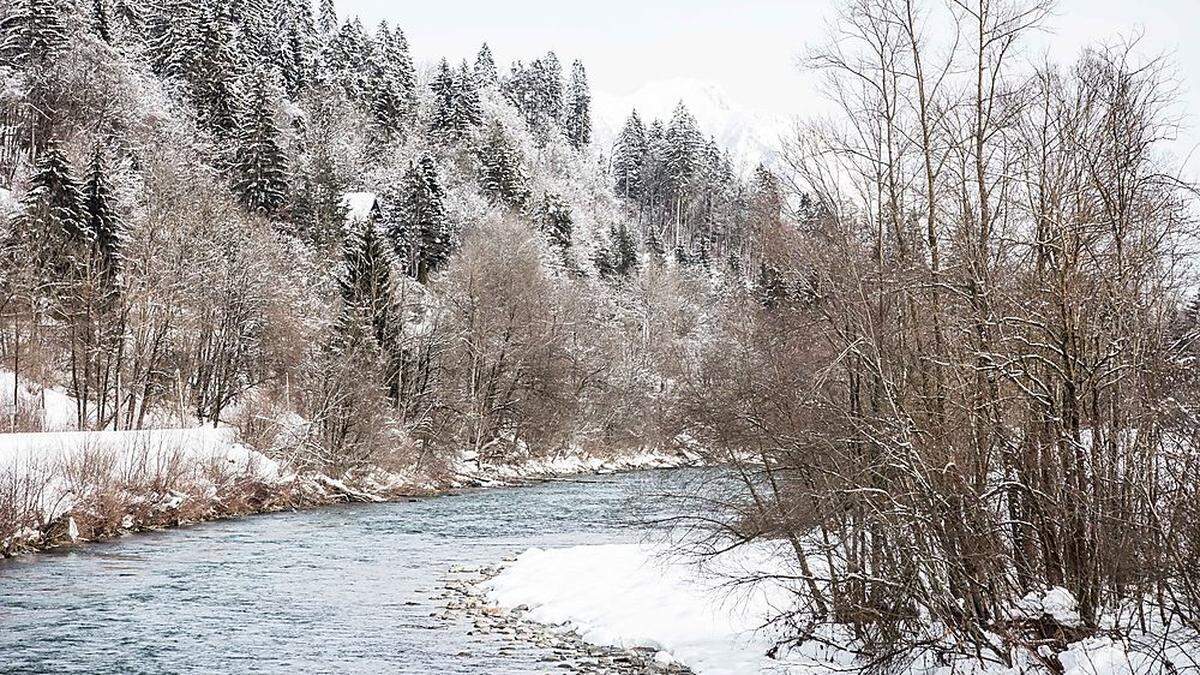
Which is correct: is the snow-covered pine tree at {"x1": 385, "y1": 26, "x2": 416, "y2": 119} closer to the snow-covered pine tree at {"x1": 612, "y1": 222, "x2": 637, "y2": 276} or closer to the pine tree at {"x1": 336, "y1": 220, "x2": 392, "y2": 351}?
the snow-covered pine tree at {"x1": 612, "y1": 222, "x2": 637, "y2": 276}

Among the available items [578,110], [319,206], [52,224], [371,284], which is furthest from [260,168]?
[578,110]

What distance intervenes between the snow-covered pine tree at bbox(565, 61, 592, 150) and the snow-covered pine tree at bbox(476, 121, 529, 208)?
123 ft

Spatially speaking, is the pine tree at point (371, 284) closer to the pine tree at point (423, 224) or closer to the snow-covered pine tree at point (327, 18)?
the pine tree at point (423, 224)

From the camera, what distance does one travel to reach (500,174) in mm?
87562

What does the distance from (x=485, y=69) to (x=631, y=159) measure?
21198mm

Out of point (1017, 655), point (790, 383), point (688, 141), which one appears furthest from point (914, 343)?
point (688, 141)

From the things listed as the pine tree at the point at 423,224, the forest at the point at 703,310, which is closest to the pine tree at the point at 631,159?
the forest at the point at 703,310

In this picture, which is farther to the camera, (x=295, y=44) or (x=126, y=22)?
(x=295, y=44)

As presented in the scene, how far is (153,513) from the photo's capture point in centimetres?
2552

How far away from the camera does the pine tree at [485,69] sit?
119262mm

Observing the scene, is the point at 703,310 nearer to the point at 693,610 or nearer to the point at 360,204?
the point at 360,204

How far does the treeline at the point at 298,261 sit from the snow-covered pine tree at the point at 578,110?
1103 inches

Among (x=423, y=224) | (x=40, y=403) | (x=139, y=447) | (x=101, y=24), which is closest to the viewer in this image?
(x=139, y=447)

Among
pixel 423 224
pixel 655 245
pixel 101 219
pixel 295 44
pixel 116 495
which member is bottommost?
pixel 116 495
